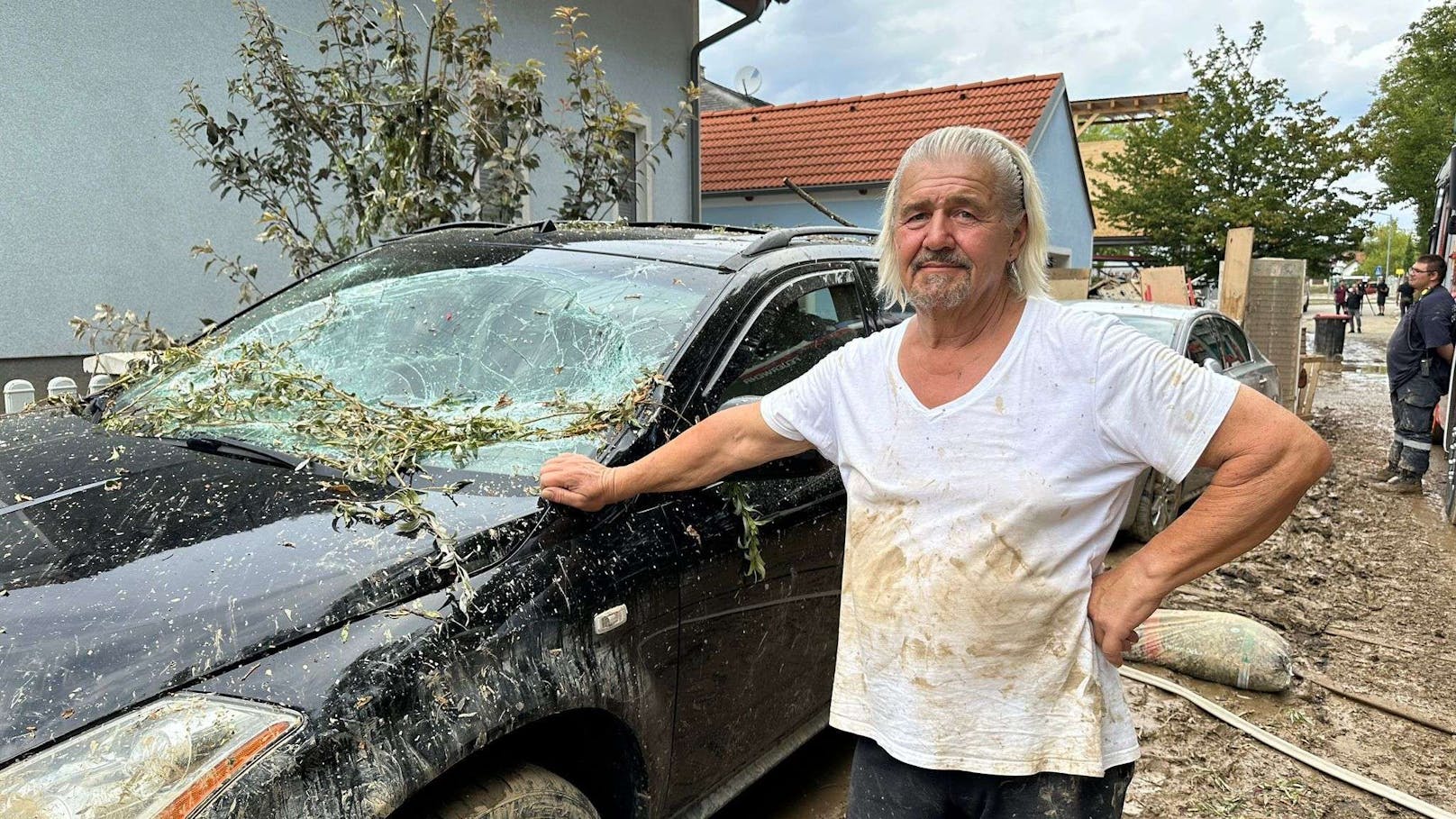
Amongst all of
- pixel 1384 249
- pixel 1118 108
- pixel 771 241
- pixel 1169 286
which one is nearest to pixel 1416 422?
pixel 1169 286

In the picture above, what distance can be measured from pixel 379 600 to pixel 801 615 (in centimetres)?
130

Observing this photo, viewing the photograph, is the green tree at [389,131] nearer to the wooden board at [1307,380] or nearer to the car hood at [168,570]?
the car hood at [168,570]

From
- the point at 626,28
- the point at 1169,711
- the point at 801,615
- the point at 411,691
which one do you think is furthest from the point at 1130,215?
the point at 411,691

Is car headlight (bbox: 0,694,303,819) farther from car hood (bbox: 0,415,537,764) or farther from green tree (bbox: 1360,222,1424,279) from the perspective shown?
green tree (bbox: 1360,222,1424,279)

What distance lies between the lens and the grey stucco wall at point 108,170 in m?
5.29

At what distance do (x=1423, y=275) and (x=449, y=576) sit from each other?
9260 millimetres

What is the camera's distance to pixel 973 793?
1704 millimetres

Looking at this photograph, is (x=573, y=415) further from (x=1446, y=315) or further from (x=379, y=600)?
(x=1446, y=315)

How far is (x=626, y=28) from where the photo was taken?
9.58 m

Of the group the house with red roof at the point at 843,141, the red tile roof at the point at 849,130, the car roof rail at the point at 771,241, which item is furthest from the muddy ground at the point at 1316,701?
the red tile roof at the point at 849,130

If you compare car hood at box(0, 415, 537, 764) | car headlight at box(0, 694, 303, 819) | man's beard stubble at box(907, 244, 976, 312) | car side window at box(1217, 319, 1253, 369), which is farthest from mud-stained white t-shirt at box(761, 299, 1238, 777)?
car side window at box(1217, 319, 1253, 369)

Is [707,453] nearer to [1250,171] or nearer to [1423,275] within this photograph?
[1423,275]

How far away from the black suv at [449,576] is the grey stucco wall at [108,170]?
3.13m

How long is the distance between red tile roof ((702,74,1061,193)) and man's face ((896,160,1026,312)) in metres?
13.2
